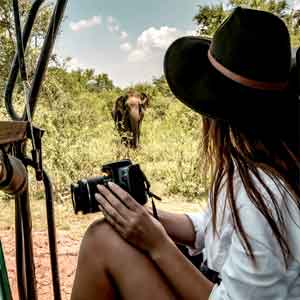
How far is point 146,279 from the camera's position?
33.0 inches

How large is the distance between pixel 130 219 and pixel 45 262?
1.31 m

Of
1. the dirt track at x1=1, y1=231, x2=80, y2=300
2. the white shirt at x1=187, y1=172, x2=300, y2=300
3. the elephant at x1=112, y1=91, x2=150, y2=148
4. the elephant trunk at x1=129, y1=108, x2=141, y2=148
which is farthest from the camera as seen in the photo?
the elephant at x1=112, y1=91, x2=150, y2=148

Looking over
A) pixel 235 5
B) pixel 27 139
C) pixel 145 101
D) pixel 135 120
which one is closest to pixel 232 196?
pixel 27 139

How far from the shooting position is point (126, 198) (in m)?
0.86

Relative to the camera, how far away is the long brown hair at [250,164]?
67 cm

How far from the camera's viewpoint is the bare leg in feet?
2.74

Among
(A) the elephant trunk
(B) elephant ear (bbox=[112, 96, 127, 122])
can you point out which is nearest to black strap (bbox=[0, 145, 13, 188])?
(A) the elephant trunk

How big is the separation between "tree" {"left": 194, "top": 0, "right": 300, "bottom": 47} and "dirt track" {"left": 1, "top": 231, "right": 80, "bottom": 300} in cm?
193

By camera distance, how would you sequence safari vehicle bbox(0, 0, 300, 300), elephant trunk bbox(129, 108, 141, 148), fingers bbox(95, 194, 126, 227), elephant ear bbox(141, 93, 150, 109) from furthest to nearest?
elephant ear bbox(141, 93, 150, 109)
elephant trunk bbox(129, 108, 141, 148)
safari vehicle bbox(0, 0, 300, 300)
fingers bbox(95, 194, 126, 227)

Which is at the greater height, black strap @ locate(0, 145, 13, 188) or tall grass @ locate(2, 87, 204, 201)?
black strap @ locate(0, 145, 13, 188)

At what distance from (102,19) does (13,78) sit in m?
4.83

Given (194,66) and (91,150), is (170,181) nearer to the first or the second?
(91,150)

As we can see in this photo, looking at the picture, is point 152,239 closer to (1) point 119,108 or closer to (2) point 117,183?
(2) point 117,183

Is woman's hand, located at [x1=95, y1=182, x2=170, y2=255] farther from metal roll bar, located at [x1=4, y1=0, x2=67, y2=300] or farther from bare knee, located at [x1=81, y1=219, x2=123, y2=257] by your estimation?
metal roll bar, located at [x1=4, y1=0, x2=67, y2=300]
